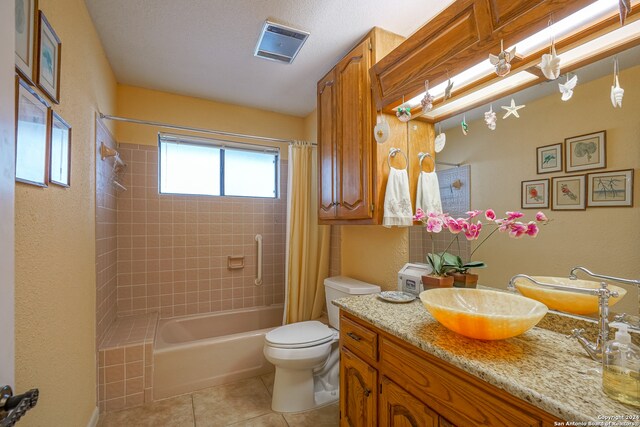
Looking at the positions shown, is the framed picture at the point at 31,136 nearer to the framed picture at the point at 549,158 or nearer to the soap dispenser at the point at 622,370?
the soap dispenser at the point at 622,370

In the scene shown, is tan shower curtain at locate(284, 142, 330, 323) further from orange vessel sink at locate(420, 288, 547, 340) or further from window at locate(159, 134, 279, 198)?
orange vessel sink at locate(420, 288, 547, 340)

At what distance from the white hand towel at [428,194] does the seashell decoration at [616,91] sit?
73cm

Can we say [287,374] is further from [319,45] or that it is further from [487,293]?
[319,45]

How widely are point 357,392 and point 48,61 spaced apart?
191 centimetres

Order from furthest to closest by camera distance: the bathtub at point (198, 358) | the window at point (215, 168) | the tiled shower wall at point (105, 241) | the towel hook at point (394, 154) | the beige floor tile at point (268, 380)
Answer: the window at point (215, 168) < the beige floor tile at point (268, 380) < the bathtub at point (198, 358) < the tiled shower wall at point (105, 241) < the towel hook at point (394, 154)

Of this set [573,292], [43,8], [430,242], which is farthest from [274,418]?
[43,8]

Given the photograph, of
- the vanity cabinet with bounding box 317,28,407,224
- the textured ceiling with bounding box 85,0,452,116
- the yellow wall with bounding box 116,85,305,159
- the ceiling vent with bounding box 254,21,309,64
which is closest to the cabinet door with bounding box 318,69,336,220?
the vanity cabinet with bounding box 317,28,407,224

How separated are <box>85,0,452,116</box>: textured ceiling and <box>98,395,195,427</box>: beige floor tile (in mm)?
2442

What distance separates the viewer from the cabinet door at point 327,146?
1999 millimetres

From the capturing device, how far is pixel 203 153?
9.07 ft

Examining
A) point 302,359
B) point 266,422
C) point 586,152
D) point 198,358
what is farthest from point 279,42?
point 266,422

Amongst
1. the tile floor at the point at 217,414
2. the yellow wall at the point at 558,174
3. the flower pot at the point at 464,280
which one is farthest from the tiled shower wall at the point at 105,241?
the yellow wall at the point at 558,174

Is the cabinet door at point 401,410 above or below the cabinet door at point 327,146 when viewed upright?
below

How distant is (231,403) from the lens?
6.09 ft
